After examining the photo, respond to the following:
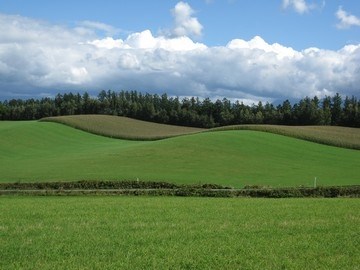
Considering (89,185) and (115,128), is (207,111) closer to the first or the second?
(115,128)

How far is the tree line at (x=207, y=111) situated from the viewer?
136 metres

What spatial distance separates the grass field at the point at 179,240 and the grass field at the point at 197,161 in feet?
90.2

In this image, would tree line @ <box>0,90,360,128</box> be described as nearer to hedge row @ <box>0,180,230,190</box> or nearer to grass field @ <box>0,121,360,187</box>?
grass field @ <box>0,121,360,187</box>

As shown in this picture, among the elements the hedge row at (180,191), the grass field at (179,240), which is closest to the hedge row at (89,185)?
the hedge row at (180,191)

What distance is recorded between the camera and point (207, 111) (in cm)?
15450

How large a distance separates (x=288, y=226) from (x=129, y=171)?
126 ft

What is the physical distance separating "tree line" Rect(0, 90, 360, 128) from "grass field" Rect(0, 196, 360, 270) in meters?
121

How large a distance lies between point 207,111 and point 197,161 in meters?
95.6

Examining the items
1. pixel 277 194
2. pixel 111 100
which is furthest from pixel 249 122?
pixel 277 194

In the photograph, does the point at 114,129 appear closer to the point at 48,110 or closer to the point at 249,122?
the point at 249,122

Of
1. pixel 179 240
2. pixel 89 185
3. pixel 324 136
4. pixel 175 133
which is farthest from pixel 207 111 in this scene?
pixel 179 240

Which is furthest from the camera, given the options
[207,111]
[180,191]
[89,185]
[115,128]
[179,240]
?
[207,111]

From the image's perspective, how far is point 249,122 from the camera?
456 ft

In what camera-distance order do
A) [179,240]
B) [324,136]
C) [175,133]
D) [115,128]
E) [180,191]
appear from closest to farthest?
[179,240] < [180,191] < [324,136] < [175,133] < [115,128]
